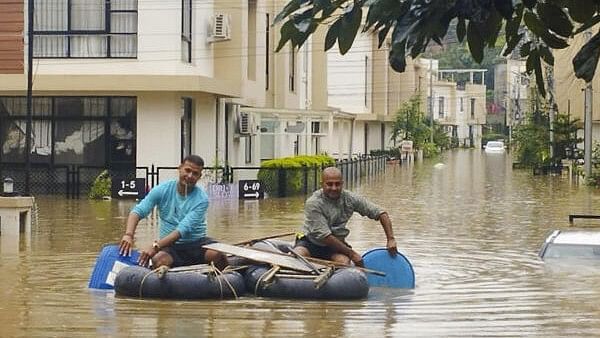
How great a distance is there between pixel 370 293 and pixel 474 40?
30.5 feet

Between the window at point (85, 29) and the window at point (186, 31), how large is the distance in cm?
177

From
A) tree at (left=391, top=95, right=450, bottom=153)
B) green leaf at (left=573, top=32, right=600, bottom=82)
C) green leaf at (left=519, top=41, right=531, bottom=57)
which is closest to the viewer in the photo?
green leaf at (left=573, top=32, right=600, bottom=82)

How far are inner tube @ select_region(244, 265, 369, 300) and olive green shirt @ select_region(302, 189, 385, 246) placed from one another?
0.81 metres

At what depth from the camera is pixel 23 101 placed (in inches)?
1457

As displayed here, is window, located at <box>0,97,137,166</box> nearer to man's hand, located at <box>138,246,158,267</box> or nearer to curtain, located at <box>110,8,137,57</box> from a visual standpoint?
curtain, located at <box>110,8,137,57</box>

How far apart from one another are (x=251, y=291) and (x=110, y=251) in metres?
1.64

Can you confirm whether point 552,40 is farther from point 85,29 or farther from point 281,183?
point 85,29

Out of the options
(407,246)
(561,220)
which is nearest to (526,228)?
(561,220)

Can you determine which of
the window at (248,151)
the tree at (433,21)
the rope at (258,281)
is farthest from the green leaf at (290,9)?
the window at (248,151)

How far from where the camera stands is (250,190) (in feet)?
116

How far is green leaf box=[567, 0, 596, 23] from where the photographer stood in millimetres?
4648

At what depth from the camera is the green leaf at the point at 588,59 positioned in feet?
15.6

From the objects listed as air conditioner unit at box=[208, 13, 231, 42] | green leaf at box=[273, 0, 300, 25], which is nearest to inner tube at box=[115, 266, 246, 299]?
green leaf at box=[273, 0, 300, 25]

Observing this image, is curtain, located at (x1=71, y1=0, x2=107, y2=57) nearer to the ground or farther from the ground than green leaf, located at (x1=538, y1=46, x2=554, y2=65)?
farther from the ground
